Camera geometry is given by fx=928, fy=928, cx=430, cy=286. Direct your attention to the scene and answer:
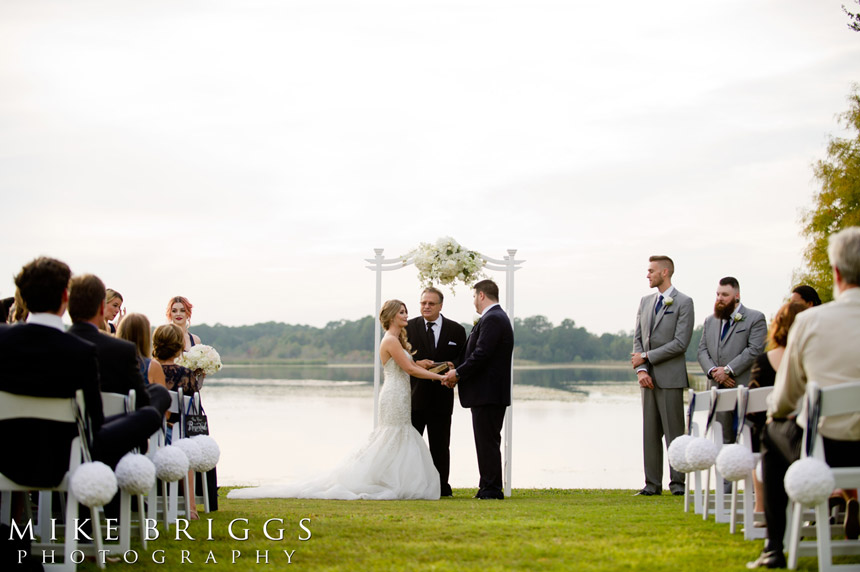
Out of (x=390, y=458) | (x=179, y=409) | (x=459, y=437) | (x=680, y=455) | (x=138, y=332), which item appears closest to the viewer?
(x=680, y=455)

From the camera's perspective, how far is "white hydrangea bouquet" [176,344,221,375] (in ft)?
24.5

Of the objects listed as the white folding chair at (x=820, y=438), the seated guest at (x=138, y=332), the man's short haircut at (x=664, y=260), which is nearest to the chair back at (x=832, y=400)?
the white folding chair at (x=820, y=438)

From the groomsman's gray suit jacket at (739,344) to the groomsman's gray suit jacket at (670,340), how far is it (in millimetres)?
309

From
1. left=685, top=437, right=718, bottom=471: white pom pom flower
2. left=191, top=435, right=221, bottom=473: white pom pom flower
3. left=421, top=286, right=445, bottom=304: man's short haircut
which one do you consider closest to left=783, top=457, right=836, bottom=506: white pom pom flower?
left=685, top=437, right=718, bottom=471: white pom pom flower

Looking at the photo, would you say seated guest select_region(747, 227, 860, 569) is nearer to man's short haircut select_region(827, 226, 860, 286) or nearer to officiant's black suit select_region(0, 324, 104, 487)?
man's short haircut select_region(827, 226, 860, 286)

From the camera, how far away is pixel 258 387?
41906 millimetres

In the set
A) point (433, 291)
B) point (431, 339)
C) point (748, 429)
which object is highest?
point (433, 291)

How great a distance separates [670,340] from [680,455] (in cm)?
357

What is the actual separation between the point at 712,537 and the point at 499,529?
50.7 inches

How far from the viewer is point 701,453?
18.5ft

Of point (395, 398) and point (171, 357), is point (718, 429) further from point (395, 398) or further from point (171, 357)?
point (171, 357)

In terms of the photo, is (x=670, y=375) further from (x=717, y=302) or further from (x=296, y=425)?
(x=296, y=425)

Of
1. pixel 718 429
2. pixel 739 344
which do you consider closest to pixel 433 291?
pixel 739 344

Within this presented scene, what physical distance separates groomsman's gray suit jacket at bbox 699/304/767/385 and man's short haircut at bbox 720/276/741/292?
0.19m
